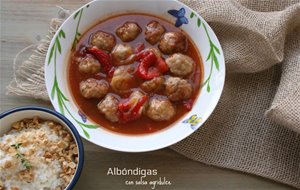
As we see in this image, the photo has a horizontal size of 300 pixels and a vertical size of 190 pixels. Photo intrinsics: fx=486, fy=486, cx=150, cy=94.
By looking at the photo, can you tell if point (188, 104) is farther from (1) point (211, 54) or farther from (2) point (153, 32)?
(2) point (153, 32)

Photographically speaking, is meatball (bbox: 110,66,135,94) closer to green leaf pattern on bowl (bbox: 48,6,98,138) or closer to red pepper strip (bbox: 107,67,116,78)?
red pepper strip (bbox: 107,67,116,78)

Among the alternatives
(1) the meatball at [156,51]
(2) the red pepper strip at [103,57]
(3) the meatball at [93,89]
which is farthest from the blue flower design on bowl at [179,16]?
(3) the meatball at [93,89]

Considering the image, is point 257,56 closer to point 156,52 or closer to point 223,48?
point 223,48

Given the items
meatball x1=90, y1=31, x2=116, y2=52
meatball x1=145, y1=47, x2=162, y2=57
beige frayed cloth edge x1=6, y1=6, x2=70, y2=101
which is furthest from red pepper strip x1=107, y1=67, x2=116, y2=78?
beige frayed cloth edge x1=6, y1=6, x2=70, y2=101

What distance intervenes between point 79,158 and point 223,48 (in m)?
1.01

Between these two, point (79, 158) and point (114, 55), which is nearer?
point (79, 158)

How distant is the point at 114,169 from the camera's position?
2.58 m

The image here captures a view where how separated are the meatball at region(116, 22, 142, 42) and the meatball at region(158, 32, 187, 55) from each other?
0.15 meters

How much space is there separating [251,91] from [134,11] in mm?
787

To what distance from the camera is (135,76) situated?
2600 millimetres

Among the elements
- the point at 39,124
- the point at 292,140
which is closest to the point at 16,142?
the point at 39,124

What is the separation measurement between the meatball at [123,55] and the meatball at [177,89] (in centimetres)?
24

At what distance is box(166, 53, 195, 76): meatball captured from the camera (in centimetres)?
256

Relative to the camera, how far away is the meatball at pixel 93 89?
2529 mm
